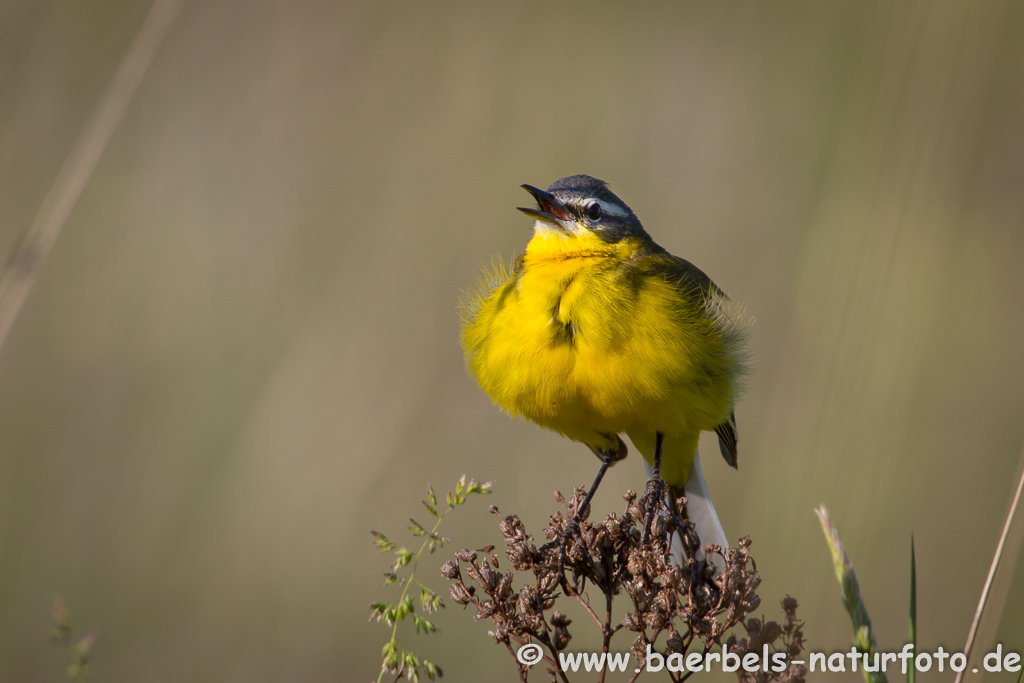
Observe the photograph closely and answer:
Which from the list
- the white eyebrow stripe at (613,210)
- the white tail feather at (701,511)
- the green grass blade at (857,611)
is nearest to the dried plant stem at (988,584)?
the green grass blade at (857,611)

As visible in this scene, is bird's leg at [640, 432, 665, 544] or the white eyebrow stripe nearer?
bird's leg at [640, 432, 665, 544]

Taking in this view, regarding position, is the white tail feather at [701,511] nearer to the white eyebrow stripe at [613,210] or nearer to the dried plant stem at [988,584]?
the white eyebrow stripe at [613,210]

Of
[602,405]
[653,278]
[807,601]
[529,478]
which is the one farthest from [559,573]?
[529,478]

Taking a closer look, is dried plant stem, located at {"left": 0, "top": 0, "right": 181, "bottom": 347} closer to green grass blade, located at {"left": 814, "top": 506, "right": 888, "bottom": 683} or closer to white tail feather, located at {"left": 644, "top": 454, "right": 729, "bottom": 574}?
white tail feather, located at {"left": 644, "top": 454, "right": 729, "bottom": 574}

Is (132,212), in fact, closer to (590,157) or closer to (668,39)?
(590,157)

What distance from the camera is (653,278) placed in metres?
3.41

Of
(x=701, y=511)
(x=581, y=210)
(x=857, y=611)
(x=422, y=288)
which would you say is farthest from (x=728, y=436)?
(x=422, y=288)

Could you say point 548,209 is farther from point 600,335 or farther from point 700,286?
point 600,335

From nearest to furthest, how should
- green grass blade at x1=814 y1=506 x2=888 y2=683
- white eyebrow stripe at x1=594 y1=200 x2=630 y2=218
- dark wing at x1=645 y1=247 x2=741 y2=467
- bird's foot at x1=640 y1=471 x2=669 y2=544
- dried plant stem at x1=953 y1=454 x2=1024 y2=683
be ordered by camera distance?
green grass blade at x1=814 y1=506 x2=888 y2=683 → dried plant stem at x1=953 y1=454 x2=1024 y2=683 → bird's foot at x1=640 y1=471 x2=669 y2=544 → dark wing at x1=645 y1=247 x2=741 y2=467 → white eyebrow stripe at x1=594 y1=200 x2=630 y2=218

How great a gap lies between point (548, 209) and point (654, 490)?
1.36m

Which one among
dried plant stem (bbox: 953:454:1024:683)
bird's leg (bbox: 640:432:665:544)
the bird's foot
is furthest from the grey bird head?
dried plant stem (bbox: 953:454:1024:683)

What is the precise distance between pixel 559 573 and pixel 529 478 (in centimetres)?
260

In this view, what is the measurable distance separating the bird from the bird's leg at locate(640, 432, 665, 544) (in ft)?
0.03

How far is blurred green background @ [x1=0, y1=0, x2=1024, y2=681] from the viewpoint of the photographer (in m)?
4.74
